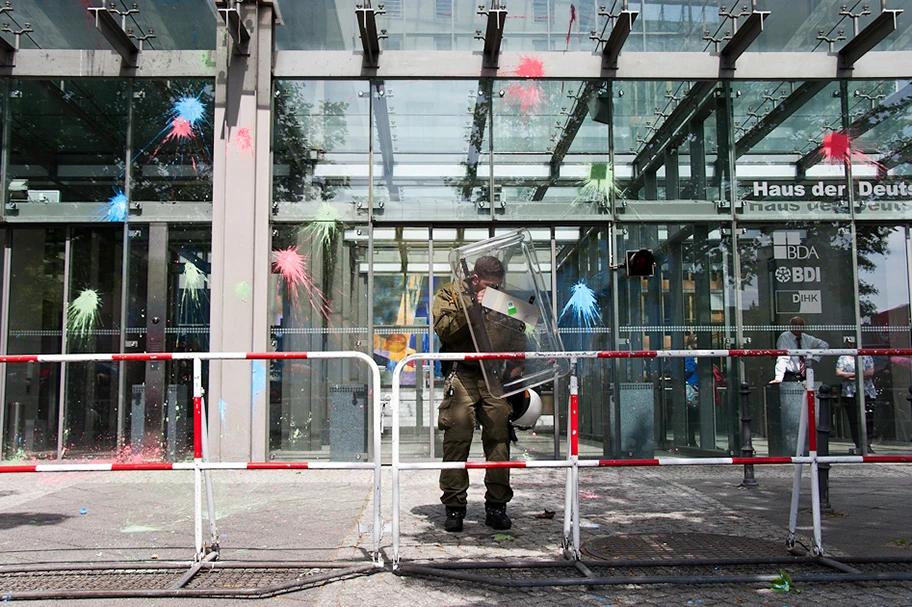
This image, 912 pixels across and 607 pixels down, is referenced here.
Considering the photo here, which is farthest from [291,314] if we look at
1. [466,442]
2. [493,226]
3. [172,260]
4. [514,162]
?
[466,442]

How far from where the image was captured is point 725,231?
395 inches

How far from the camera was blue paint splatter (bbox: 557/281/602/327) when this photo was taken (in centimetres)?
998

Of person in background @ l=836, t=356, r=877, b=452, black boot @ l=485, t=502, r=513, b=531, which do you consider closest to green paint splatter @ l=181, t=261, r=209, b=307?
black boot @ l=485, t=502, r=513, b=531

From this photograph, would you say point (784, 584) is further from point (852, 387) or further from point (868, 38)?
point (868, 38)

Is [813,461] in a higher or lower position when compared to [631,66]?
lower

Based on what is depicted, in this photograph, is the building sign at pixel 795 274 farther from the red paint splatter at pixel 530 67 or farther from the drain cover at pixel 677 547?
the drain cover at pixel 677 547

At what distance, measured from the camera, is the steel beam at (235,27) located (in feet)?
30.1

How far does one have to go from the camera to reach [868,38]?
9.59 m

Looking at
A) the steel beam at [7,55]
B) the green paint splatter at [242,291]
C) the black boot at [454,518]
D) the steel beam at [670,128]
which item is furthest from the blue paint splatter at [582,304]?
the steel beam at [7,55]

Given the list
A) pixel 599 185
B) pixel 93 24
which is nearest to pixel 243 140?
pixel 93 24

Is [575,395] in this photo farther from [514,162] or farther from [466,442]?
[514,162]

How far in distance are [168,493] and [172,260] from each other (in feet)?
12.4

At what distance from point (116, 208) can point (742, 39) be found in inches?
341

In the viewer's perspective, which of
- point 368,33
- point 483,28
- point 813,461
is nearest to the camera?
point 813,461
